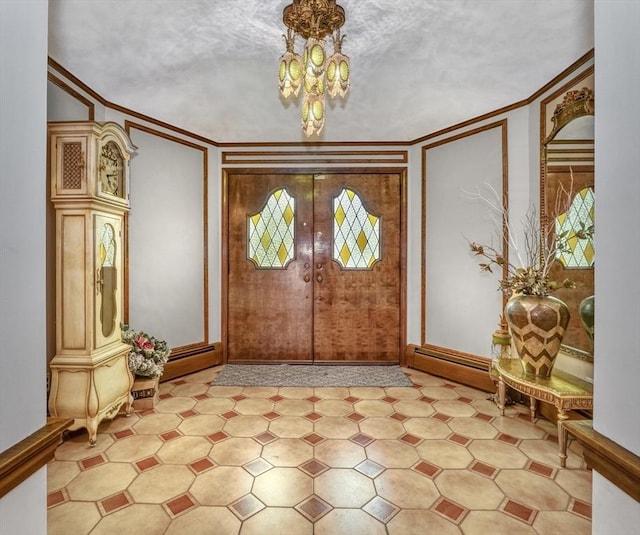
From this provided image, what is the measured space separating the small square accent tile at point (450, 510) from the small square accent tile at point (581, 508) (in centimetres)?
53

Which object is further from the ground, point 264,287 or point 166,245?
point 166,245

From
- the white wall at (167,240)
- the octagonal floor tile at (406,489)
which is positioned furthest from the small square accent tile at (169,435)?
the octagonal floor tile at (406,489)

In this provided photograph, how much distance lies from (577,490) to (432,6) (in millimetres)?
2642

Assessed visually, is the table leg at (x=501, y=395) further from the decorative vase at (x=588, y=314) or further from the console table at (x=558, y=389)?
the decorative vase at (x=588, y=314)

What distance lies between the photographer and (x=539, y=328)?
7.11ft

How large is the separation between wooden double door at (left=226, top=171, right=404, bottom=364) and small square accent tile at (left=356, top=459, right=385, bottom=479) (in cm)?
188

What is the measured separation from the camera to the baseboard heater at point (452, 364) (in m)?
3.10

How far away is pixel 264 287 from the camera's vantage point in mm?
3869

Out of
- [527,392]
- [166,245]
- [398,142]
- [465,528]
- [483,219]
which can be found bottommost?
[465,528]

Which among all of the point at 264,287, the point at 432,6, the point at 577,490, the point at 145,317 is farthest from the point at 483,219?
the point at 145,317

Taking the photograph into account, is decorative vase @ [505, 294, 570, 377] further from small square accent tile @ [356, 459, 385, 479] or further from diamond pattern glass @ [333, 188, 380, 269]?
diamond pattern glass @ [333, 188, 380, 269]

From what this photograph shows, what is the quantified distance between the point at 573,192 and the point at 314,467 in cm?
244

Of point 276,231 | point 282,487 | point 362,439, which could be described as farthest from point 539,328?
point 276,231

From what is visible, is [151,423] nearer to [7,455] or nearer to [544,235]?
[7,455]
